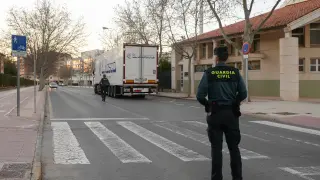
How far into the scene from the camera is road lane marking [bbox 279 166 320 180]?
238 inches

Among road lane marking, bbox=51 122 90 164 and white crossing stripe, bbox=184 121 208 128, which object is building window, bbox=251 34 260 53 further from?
road lane marking, bbox=51 122 90 164

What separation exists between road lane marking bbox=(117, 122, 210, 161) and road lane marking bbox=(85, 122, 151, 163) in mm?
684

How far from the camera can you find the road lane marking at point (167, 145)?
7.32m

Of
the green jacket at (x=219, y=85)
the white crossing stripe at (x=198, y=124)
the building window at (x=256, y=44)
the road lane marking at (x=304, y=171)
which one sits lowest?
the road lane marking at (x=304, y=171)

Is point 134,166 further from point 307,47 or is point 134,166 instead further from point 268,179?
point 307,47

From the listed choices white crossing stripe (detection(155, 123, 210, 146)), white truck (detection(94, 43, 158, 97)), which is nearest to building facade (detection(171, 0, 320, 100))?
white truck (detection(94, 43, 158, 97))

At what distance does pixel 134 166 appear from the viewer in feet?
21.7

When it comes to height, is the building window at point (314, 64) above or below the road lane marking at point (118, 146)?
above

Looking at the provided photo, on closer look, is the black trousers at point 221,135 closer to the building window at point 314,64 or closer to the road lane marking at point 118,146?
the road lane marking at point 118,146

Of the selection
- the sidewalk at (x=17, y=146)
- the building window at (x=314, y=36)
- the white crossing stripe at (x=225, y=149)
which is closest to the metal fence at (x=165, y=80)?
the building window at (x=314, y=36)

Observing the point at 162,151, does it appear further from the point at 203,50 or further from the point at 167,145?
the point at 203,50

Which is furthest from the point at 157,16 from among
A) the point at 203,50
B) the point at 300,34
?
the point at 300,34

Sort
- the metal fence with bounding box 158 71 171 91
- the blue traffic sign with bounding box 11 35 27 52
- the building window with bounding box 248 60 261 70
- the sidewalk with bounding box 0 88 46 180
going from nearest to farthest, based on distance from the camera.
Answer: the sidewalk with bounding box 0 88 46 180 < the blue traffic sign with bounding box 11 35 27 52 < the building window with bounding box 248 60 261 70 < the metal fence with bounding box 158 71 171 91

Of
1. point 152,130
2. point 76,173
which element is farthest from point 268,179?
point 152,130
